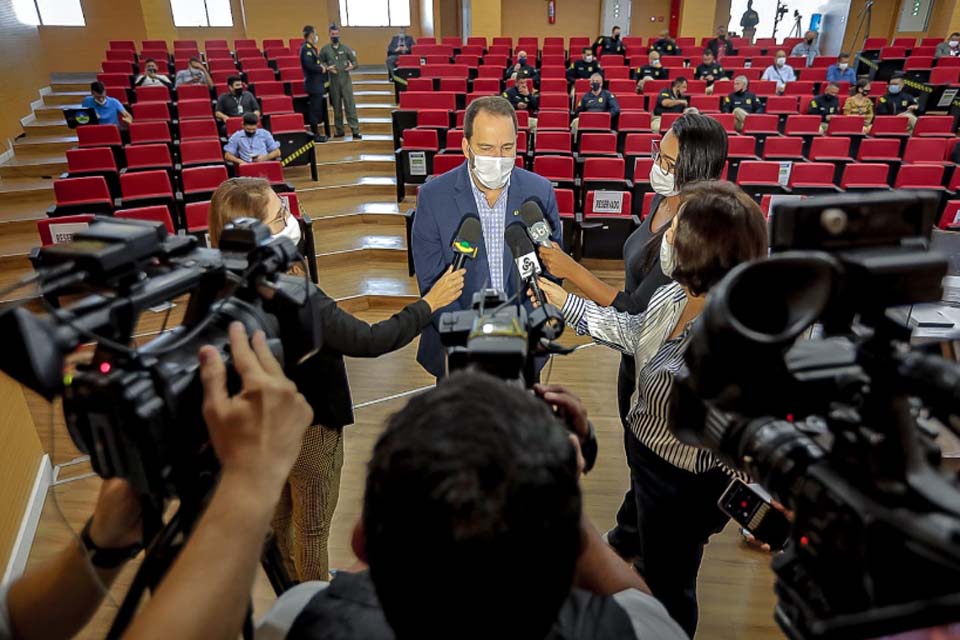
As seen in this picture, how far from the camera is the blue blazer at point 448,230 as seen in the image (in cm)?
222

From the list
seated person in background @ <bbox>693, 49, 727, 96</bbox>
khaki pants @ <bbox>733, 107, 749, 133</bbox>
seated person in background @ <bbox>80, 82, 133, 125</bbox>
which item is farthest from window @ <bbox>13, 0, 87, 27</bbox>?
khaki pants @ <bbox>733, 107, 749, 133</bbox>

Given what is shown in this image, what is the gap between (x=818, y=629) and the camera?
0.65 m

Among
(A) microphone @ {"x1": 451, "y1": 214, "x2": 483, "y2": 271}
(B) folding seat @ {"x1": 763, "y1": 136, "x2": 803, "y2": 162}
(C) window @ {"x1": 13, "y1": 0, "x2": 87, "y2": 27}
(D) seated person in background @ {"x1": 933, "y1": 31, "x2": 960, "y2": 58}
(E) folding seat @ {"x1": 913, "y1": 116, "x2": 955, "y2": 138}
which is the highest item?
(C) window @ {"x1": 13, "y1": 0, "x2": 87, "y2": 27}

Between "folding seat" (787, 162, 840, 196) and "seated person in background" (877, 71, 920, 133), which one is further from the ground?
"seated person in background" (877, 71, 920, 133)

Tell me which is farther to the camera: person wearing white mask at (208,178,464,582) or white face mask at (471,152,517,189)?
white face mask at (471,152,517,189)

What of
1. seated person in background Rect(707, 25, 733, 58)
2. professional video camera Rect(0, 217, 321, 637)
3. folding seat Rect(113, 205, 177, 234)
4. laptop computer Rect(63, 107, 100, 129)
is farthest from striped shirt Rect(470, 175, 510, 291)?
seated person in background Rect(707, 25, 733, 58)

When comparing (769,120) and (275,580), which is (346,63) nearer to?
(769,120)

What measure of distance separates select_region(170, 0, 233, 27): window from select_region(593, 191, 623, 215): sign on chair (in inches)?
443

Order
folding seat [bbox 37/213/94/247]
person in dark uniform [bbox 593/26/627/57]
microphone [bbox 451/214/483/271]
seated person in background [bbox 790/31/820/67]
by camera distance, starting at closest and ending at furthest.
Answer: microphone [bbox 451/214/483/271], folding seat [bbox 37/213/94/247], person in dark uniform [bbox 593/26/627/57], seated person in background [bbox 790/31/820/67]

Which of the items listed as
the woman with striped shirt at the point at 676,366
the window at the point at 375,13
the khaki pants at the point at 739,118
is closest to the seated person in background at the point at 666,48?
the khaki pants at the point at 739,118

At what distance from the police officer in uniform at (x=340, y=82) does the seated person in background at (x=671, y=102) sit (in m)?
3.96

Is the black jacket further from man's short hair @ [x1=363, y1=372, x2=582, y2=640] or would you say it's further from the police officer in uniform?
man's short hair @ [x1=363, y1=372, x2=582, y2=640]

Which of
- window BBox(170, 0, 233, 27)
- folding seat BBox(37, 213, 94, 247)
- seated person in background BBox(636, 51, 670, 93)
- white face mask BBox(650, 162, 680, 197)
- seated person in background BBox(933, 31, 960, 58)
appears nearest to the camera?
white face mask BBox(650, 162, 680, 197)

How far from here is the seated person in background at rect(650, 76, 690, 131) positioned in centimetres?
741
